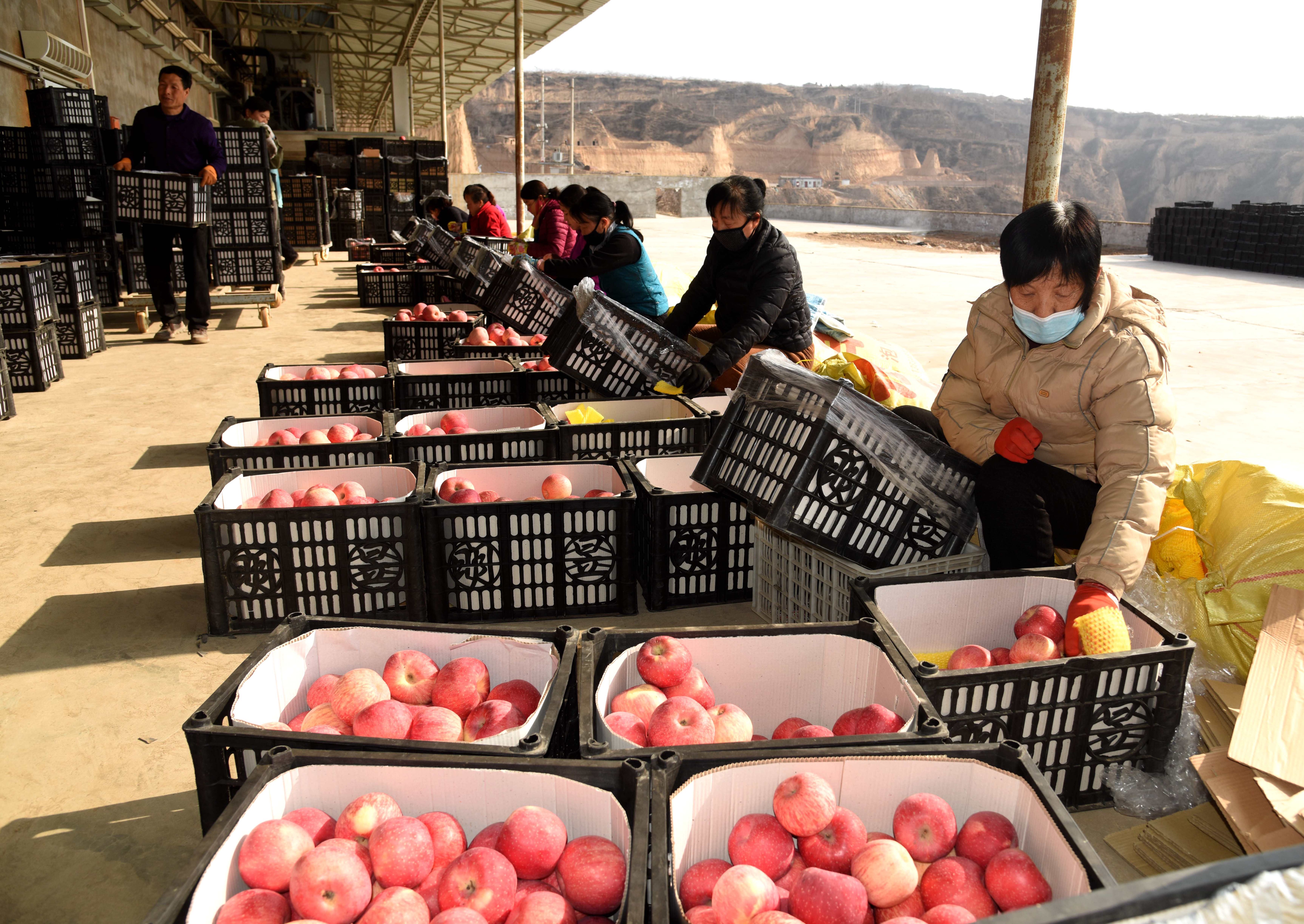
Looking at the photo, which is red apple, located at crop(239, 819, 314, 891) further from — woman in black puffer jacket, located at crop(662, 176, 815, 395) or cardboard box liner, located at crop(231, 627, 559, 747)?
woman in black puffer jacket, located at crop(662, 176, 815, 395)

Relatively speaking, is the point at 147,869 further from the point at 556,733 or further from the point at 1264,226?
the point at 1264,226

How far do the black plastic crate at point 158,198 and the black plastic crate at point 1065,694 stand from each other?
6.52 metres

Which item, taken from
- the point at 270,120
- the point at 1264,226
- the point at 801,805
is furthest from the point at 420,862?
the point at 270,120

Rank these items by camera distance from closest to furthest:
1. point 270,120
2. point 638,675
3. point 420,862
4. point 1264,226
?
point 420,862, point 638,675, point 1264,226, point 270,120

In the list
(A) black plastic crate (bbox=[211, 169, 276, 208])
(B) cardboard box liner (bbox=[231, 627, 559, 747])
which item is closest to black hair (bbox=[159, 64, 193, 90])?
(A) black plastic crate (bbox=[211, 169, 276, 208])

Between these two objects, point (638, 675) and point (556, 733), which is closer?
point (556, 733)

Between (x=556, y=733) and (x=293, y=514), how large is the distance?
1.32 m

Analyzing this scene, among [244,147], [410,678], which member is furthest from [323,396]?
[244,147]

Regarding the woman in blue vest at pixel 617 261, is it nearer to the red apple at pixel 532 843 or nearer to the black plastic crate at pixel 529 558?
the black plastic crate at pixel 529 558

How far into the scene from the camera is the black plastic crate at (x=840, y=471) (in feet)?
7.82

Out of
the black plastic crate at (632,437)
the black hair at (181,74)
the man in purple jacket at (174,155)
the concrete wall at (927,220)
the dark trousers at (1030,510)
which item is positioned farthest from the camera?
the concrete wall at (927,220)

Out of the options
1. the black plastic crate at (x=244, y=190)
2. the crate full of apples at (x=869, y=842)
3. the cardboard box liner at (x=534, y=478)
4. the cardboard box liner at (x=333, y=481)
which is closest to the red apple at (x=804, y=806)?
the crate full of apples at (x=869, y=842)

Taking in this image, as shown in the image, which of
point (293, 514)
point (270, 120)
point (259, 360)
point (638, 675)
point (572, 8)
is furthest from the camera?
point (270, 120)

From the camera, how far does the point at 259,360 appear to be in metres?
7.07
